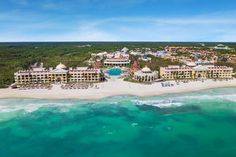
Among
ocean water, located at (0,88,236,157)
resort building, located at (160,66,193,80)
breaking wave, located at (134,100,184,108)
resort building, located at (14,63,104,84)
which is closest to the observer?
ocean water, located at (0,88,236,157)

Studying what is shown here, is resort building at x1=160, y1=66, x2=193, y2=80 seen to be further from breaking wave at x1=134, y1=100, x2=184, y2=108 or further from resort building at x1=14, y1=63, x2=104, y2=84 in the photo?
breaking wave at x1=134, y1=100, x2=184, y2=108

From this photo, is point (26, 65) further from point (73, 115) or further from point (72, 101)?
point (73, 115)

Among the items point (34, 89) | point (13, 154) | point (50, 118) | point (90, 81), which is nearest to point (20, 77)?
point (34, 89)

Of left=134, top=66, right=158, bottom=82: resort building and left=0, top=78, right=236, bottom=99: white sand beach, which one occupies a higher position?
left=134, top=66, right=158, bottom=82: resort building

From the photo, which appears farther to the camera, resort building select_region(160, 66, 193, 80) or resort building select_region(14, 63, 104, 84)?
resort building select_region(160, 66, 193, 80)

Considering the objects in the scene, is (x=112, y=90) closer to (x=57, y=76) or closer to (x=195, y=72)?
(x=57, y=76)

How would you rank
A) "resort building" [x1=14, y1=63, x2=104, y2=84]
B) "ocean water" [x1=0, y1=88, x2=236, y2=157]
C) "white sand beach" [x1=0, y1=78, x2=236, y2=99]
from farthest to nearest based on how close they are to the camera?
"resort building" [x1=14, y1=63, x2=104, y2=84]
"white sand beach" [x1=0, y1=78, x2=236, y2=99]
"ocean water" [x1=0, y1=88, x2=236, y2=157]

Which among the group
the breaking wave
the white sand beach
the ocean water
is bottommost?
the ocean water

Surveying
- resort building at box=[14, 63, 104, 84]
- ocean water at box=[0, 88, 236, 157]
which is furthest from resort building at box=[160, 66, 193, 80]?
ocean water at box=[0, 88, 236, 157]
